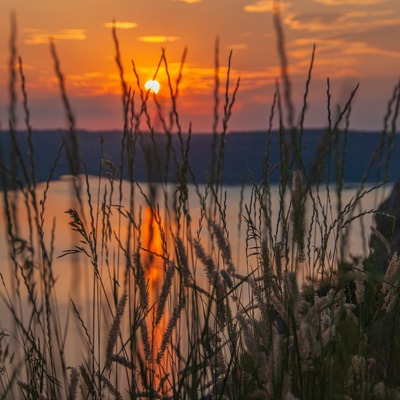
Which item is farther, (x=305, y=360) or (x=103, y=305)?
(x=103, y=305)

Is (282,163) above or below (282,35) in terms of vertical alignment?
below

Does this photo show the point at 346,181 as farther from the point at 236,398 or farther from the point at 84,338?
the point at 84,338

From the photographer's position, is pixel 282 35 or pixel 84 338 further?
pixel 84 338

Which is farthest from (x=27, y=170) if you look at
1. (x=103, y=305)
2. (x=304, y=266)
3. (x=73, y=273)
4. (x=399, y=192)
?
(x=399, y=192)

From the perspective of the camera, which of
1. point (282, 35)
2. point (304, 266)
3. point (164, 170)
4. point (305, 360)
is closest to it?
point (282, 35)

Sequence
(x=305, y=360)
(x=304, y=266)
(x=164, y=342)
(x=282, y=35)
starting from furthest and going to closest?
(x=304, y=266), (x=305, y=360), (x=164, y=342), (x=282, y=35)

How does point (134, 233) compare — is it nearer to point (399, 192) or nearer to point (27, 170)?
point (27, 170)

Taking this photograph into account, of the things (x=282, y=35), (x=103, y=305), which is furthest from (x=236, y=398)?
(x=282, y=35)

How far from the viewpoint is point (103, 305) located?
2219mm

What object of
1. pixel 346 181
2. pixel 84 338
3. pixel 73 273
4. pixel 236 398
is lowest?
pixel 236 398

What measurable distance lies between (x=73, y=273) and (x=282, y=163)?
584mm

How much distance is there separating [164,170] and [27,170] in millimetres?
457

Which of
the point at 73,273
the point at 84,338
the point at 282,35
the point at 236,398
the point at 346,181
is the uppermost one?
the point at 282,35

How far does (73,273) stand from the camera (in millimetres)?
1943
